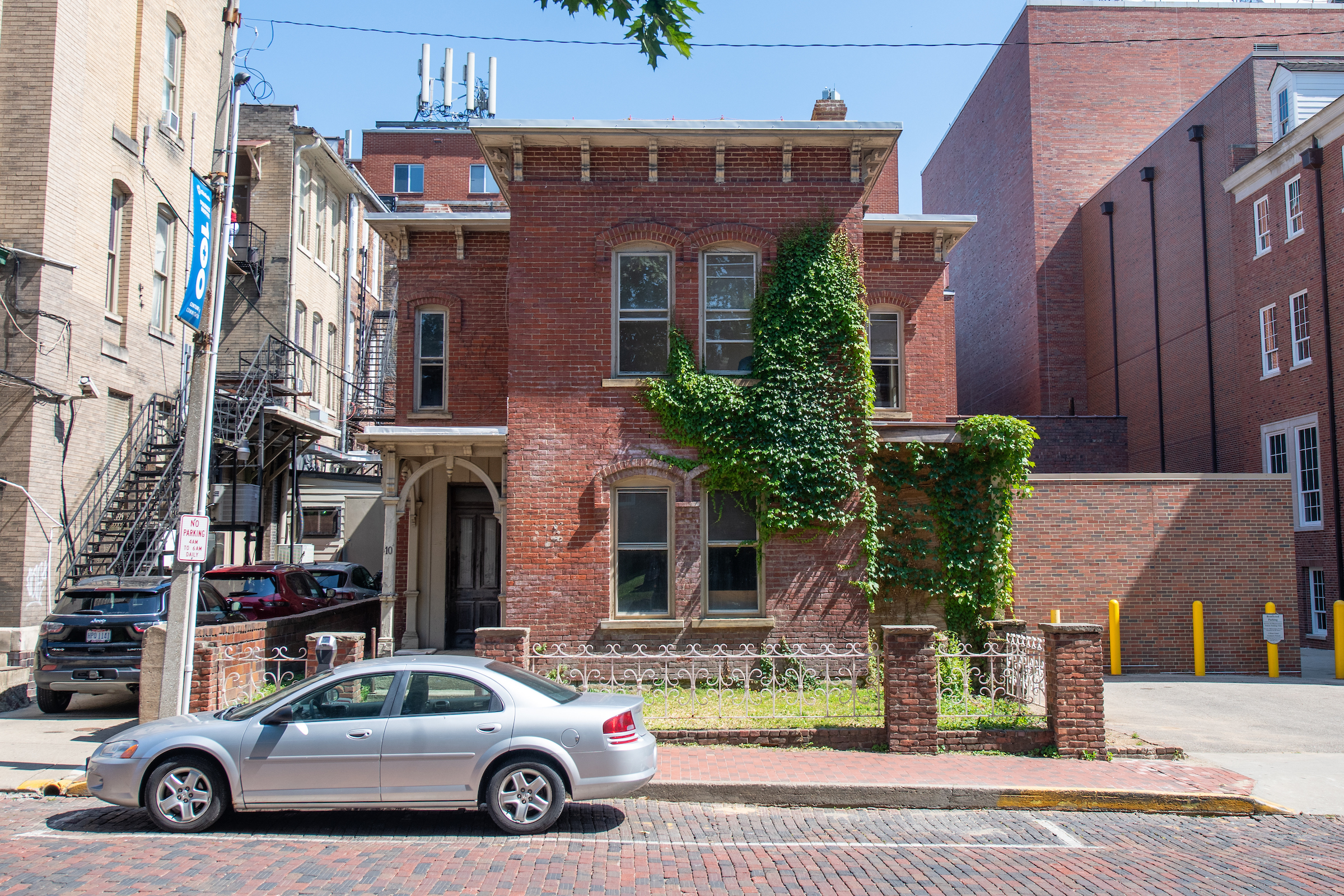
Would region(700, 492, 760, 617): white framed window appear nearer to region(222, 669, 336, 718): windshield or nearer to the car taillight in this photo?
the car taillight

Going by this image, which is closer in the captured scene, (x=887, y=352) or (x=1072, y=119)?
(x=887, y=352)

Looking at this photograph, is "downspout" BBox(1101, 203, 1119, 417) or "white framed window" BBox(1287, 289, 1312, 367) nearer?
"white framed window" BBox(1287, 289, 1312, 367)

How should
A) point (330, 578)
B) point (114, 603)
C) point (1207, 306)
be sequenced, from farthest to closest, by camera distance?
point (1207, 306) < point (330, 578) < point (114, 603)

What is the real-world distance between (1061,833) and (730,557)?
6832mm

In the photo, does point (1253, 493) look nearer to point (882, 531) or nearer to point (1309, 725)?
point (1309, 725)

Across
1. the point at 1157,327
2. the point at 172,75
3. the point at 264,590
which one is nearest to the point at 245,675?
the point at 264,590

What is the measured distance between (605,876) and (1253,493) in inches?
583

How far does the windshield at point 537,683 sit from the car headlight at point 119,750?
9.09ft

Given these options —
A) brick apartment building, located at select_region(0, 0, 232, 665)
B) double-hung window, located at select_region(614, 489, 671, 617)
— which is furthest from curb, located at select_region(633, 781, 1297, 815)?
brick apartment building, located at select_region(0, 0, 232, 665)

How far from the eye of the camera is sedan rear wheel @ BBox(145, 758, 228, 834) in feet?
24.7

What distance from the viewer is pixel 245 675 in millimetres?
11609

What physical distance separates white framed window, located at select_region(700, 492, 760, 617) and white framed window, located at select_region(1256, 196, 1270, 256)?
1777cm

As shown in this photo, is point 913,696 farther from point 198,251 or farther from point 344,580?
point 344,580

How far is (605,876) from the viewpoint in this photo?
21.2 ft
